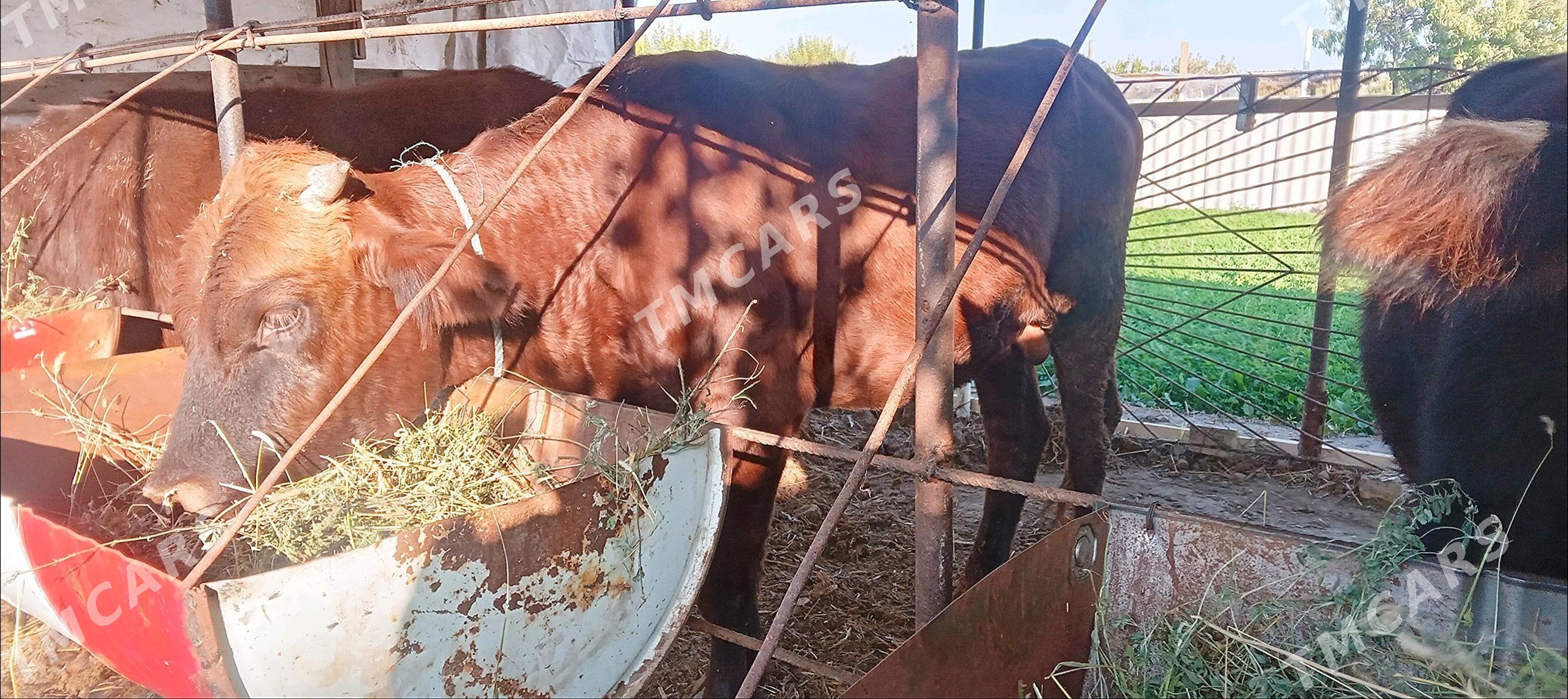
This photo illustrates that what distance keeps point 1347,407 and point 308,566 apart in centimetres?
631

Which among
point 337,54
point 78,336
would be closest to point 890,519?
point 78,336

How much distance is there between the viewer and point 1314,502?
189 inches

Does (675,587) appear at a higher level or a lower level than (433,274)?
lower

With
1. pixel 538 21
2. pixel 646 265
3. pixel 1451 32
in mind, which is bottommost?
pixel 646 265

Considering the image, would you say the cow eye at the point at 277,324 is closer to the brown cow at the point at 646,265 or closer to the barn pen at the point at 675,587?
the brown cow at the point at 646,265

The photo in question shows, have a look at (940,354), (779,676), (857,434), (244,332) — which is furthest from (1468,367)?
(857,434)

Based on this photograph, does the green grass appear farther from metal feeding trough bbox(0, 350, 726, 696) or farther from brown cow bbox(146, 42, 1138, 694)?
metal feeding trough bbox(0, 350, 726, 696)

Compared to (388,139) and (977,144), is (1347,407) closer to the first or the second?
(977,144)

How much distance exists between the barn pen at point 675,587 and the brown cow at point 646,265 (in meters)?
0.51

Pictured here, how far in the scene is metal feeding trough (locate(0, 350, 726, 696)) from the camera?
167cm

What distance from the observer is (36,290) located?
4156 mm

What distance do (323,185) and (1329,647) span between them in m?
2.72

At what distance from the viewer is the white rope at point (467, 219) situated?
268cm

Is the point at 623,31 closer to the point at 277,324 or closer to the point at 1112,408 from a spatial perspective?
the point at 277,324
